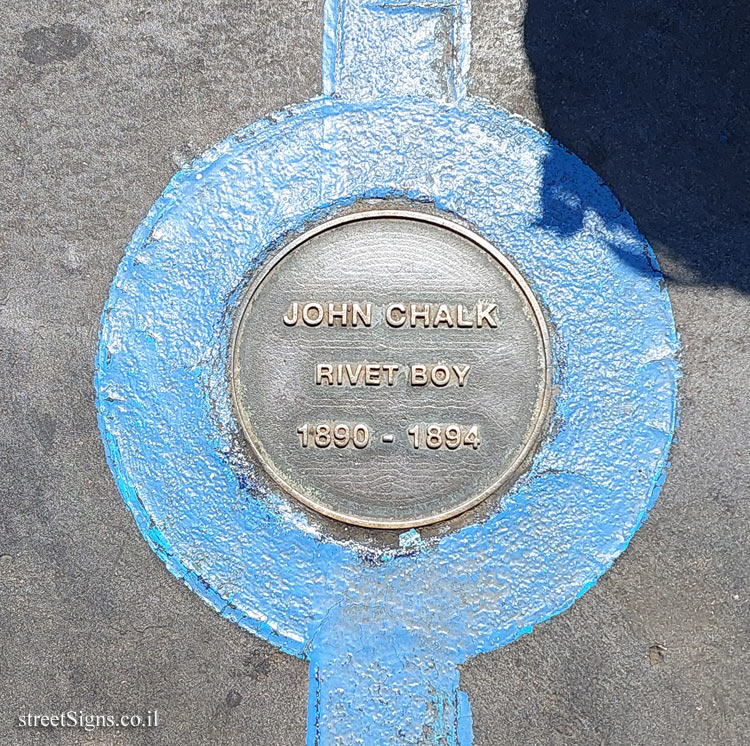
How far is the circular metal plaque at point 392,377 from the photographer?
2520 millimetres

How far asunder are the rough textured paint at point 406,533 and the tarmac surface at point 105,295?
3.2 inches

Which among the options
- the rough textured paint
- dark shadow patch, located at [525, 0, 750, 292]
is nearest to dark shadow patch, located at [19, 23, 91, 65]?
the rough textured paint

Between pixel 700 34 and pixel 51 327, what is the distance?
276 cm

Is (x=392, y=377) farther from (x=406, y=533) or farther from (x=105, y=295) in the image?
(x=105, y=295)

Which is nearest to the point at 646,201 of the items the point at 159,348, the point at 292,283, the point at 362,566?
the point at 292,283

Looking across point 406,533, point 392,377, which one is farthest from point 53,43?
point 406,533

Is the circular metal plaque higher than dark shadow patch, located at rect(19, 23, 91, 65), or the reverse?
Result: dark shadow patch, located at rect(19, 23, 91, 65)

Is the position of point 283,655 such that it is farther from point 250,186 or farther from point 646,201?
point 646,201

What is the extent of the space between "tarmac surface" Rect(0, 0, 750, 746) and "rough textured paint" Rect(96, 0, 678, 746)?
0.08 metres

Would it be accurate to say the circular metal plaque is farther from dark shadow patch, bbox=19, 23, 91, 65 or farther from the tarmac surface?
dark shadow patch, bbox=19, 23, 91, 65

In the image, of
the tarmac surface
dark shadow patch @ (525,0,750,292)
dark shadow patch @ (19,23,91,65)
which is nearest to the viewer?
the tarmac surface

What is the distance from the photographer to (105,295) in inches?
104

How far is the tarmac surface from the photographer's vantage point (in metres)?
2.47

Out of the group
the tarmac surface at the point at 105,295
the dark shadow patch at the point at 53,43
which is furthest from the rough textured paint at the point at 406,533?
the dark shadow patch at the point at 53,43
